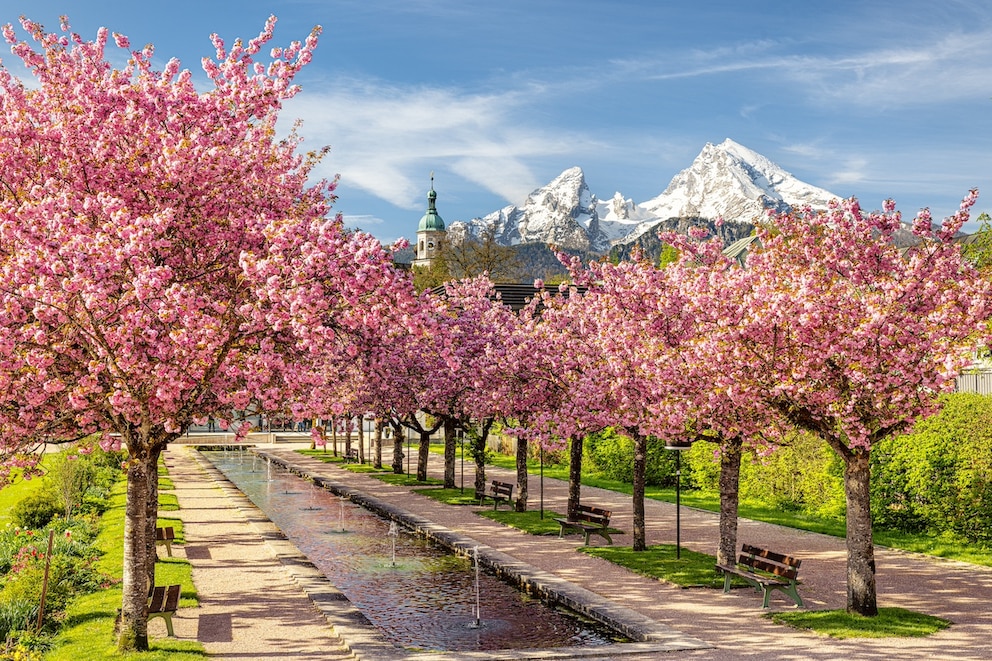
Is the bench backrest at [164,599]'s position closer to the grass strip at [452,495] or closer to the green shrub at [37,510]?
the green shrub at [37,510]

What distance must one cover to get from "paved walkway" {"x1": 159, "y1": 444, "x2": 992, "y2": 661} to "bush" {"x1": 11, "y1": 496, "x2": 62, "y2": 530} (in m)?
3.91

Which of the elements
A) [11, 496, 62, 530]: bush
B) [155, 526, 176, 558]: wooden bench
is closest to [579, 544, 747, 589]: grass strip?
[155, 526, 176, 558]: wooden bench

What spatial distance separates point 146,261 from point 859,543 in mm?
12420

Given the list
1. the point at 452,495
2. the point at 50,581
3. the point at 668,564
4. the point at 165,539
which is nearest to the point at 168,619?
the point at 50,581

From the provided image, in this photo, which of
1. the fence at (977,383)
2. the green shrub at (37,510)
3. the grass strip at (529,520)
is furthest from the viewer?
the fence at (977,383)

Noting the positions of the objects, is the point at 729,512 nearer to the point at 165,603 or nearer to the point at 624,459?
the point at 165,603

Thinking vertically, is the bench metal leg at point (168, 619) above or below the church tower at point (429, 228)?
below

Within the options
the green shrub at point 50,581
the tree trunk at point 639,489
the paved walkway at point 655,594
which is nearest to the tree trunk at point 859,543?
the paved walkway at point 655,594

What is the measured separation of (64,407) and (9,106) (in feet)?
16.0

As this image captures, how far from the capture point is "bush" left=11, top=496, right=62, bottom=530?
28.3 metres

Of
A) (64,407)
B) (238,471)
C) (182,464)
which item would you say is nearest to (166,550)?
(64,407)

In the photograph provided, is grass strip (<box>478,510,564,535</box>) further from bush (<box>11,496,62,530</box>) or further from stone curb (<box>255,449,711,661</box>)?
bush (<box>11,496,62,530</box>)

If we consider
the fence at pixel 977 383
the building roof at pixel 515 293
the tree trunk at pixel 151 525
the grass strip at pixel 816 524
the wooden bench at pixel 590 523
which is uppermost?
the building roof at pixel 515 293

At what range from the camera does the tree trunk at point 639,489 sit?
2245 cm
